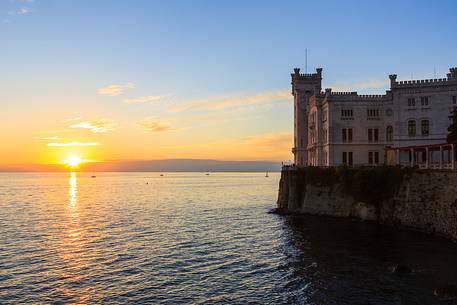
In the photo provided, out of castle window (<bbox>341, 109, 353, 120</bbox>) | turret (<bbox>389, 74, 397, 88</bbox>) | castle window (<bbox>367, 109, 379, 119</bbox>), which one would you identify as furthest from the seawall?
turret (<bbox>389, 74, 397, 88</bbox>)

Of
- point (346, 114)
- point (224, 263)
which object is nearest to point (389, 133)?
point (346, 114)

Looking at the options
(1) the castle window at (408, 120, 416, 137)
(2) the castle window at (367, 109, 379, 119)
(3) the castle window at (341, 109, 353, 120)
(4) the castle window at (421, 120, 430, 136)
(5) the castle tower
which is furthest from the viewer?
(5) the castle tower

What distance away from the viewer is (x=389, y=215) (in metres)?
57.0

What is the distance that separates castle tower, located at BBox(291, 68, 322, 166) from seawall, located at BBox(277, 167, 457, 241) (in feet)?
50.7

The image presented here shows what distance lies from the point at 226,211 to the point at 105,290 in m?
52.8

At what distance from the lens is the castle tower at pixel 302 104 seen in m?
92.4

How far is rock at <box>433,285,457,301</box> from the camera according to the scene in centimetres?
2875

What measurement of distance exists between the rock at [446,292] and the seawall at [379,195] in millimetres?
17052

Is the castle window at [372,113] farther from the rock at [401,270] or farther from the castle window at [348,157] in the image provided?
the rock at [401,270]

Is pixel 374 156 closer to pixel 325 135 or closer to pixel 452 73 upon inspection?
pixel 325 135

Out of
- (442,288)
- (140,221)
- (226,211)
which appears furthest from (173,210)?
(442,288)

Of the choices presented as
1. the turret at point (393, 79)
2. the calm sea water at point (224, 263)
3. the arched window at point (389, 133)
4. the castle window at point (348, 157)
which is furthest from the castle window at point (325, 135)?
the calm sea water at point (224, 263)

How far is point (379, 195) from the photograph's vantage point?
5922 centimetres

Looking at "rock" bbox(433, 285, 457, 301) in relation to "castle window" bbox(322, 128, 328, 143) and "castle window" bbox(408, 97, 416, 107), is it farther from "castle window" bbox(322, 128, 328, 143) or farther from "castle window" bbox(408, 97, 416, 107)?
"castle window" bbox(322, 128, 328, 143)
